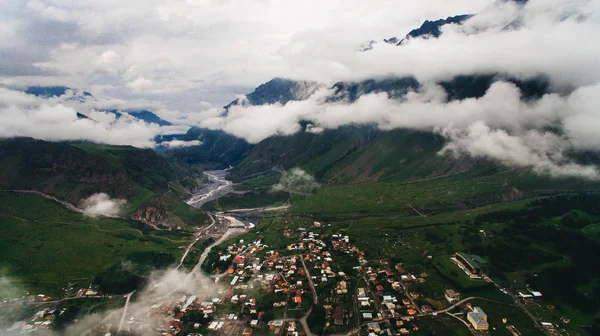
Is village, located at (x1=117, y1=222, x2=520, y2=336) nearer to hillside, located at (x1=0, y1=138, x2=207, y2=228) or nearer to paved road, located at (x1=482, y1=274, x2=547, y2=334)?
paved road, located at (x1=482, y1=274, x2=547, y2=334)

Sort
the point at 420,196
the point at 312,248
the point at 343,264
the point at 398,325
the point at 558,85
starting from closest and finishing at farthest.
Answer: the point at 398,325 → the point at 343,264 → the point at 312,248 → the point at 420,196 → the point at 558,85

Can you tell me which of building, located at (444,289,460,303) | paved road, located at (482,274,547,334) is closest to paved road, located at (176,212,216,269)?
building, located at (444,289,460,303)

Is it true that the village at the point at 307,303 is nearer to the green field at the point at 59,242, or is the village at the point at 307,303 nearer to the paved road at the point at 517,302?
the paved road at the point at 517,302

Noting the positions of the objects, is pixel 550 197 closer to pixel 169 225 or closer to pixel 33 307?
pixel 169 225

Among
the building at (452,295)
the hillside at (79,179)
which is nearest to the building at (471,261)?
the building at (452,295)

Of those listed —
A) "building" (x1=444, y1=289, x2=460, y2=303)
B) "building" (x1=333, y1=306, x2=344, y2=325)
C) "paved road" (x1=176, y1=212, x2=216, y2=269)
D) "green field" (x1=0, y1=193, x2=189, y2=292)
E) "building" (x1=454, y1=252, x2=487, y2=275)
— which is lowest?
"building" (x1=444, y1=289, x2=460, y2=303)

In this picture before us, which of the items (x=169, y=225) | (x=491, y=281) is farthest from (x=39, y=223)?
(x=491, y=281)
